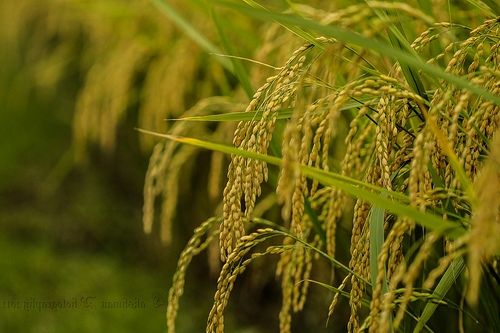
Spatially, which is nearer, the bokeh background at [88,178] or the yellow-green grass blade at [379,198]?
the yellow-green grass blade at [379,198]

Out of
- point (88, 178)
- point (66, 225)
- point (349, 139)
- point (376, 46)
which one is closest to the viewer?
point (376, 46)

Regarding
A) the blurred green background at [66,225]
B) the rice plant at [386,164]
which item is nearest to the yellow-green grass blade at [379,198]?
the rice plant at [386,164]

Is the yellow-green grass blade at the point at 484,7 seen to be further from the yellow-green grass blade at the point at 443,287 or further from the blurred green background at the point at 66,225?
the blurred green background at the point at 66,225

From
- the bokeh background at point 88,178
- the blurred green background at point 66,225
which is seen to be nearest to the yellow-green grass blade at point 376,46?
the bokeh background at point 88,178

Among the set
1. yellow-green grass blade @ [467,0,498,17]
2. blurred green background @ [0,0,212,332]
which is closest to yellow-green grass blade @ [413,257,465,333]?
yellow-green grass blade @ [467,0,498,17]

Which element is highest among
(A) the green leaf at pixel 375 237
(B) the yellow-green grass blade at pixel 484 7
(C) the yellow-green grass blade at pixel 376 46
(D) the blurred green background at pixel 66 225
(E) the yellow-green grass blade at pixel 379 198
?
(B) the yellow-green grass blade at pixel 484 7

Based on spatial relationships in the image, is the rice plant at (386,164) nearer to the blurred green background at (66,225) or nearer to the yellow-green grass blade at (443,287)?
the yellow-green grass blade at (443,287)

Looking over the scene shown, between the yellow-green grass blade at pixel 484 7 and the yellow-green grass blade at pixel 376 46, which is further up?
the yellow-green grass blade at pixel 484 7

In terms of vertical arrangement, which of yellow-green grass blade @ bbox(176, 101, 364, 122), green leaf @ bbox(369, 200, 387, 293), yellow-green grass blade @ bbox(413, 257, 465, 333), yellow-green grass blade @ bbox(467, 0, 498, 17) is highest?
yellow-green grass blade @ bbox(467, 0, 498, 17)

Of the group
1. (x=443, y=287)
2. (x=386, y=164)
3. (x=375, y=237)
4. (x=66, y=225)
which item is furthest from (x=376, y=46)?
(x=66, y=225)

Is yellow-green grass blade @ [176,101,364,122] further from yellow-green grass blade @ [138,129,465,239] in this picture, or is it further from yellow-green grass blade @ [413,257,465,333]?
yellow-green grass blade @ [413,257,465,333]

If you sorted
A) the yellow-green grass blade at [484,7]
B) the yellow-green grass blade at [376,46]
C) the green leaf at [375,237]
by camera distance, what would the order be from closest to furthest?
the yellow-green grass blade at [376,46] → the green leaf at [375,237] → the yellow-green grass blade at [484,7]

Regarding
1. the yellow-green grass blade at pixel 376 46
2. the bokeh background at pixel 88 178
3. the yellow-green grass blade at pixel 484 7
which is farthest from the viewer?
the bokeh background at pixel 88 178

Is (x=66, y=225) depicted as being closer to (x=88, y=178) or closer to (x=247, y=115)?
(x=88, y=178)
